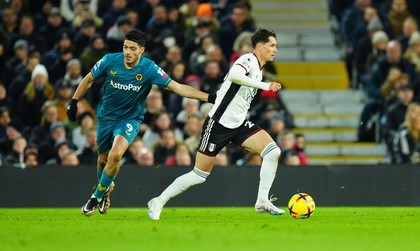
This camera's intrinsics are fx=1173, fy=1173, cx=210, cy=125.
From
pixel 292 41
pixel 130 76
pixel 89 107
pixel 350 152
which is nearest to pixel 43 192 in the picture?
pixel 89 107

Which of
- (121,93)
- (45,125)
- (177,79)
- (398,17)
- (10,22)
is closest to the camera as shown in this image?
(121,93)

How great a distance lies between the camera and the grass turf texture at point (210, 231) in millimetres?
10224

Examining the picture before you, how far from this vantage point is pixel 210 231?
11844mm

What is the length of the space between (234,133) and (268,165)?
575mm

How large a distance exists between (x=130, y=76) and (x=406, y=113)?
6.98 m

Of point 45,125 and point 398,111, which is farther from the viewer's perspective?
point 398,111

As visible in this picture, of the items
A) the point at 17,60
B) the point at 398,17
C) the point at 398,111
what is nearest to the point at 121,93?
the point at 398,111

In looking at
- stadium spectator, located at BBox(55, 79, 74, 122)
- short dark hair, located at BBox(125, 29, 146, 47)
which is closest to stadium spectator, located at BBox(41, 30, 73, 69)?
stadium spectator, located at BBox(55, 79, 74, 122)

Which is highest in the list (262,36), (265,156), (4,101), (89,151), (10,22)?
(262,36)

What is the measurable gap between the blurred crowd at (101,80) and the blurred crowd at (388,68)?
5.16 feet

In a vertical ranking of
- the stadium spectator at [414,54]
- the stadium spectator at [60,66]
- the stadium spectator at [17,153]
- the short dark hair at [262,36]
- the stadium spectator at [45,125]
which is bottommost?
the stadium spectator at [17,153]

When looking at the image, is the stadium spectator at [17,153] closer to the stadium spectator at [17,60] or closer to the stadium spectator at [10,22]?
the stadium spectator at [17,60]

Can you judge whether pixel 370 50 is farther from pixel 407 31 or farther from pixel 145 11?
pixel 145 11

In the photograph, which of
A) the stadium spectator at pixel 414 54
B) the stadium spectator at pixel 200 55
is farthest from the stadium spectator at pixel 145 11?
the stadium spectator at pixel 414 54
